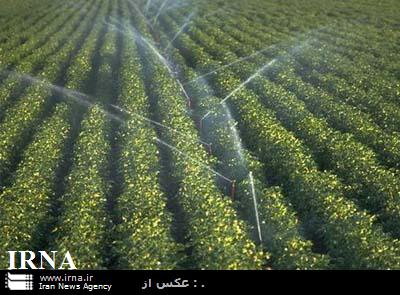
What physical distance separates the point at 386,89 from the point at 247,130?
748 cm

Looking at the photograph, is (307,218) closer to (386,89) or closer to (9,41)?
(386,89)

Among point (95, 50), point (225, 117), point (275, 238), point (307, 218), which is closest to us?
point (275, 238)

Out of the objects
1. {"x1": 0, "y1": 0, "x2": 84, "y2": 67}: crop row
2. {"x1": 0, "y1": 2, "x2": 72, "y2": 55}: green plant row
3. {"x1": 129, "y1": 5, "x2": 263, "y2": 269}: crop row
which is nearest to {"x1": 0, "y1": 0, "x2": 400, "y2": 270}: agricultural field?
{"x1": 129, "y1": 5, "x2": 263, "y2": 269}: crop row

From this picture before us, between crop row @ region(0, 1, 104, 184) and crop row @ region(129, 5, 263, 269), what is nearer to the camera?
crop row @ region(129, 5, 263, 269)

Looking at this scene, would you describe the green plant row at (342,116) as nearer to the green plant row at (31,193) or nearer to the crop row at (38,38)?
the green plant row at (31,193)

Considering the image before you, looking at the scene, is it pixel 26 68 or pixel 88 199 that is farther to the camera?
pixel 26 68

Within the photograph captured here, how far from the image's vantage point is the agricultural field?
11.6 meters

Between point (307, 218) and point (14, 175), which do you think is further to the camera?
point (14, 175)

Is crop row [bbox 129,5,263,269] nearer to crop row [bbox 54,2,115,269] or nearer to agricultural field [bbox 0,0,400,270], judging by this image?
agricultural field [bbox 0,0,400,270]

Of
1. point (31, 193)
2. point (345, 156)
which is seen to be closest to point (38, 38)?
point (31, 193)

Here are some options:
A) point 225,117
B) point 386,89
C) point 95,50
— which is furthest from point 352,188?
point 95,50

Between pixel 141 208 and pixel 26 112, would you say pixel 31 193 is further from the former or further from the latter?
pixel 26 112

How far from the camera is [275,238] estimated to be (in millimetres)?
11797

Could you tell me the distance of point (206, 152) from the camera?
1662cm
